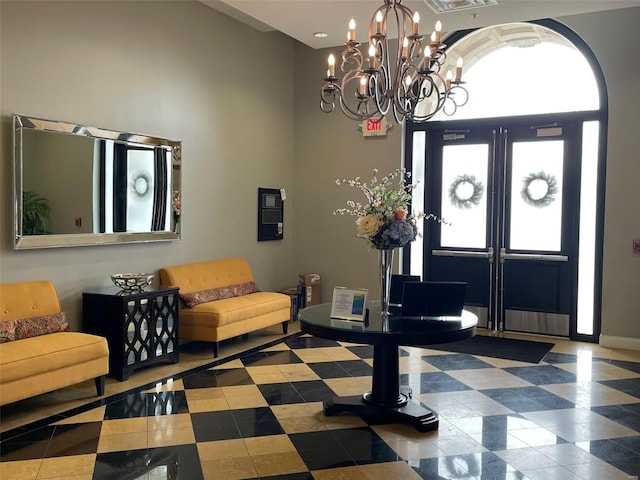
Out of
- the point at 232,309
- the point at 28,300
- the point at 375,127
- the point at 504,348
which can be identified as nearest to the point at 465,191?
the point at 375,127

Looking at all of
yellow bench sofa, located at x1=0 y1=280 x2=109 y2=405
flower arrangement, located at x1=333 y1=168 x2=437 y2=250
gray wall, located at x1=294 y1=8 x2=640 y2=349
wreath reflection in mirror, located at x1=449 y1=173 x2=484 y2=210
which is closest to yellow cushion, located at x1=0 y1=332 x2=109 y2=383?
yellow bench sofa, located at x1=0 y1=280 x2=109 y2=405

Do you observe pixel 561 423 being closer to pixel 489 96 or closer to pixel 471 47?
pixel 489 96

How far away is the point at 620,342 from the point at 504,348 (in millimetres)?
1164

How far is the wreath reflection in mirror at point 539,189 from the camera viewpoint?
6.49 m

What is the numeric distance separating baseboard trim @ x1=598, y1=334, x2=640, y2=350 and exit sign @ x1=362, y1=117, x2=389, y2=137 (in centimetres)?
327

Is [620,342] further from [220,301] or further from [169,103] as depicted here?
[169,103]

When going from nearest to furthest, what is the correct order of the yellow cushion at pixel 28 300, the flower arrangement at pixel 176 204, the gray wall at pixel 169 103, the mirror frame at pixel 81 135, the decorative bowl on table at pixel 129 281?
the yellow cushion at pixel 28 300
the mirror frame at pixel 81 135
the gray wall at pixel 169 103
the decorative bowl on table at pixel 129 281
the flower arrangement at pixel 176 204

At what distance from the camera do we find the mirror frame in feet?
14.1

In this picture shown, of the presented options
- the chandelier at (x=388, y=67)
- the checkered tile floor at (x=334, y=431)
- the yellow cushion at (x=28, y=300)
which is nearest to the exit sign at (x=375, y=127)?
the chandelier at (x=388, y=67)

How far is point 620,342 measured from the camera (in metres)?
6.00

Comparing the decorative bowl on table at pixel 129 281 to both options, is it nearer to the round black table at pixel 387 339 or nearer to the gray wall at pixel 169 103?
the gray wall at pixel 169 103

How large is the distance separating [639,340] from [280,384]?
368 centimetres

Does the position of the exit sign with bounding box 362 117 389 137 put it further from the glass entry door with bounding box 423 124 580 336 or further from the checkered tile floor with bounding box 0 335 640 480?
the checkered tile floor with bounding box 0 335 640 480

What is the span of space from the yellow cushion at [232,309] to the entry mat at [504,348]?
1675 mm
